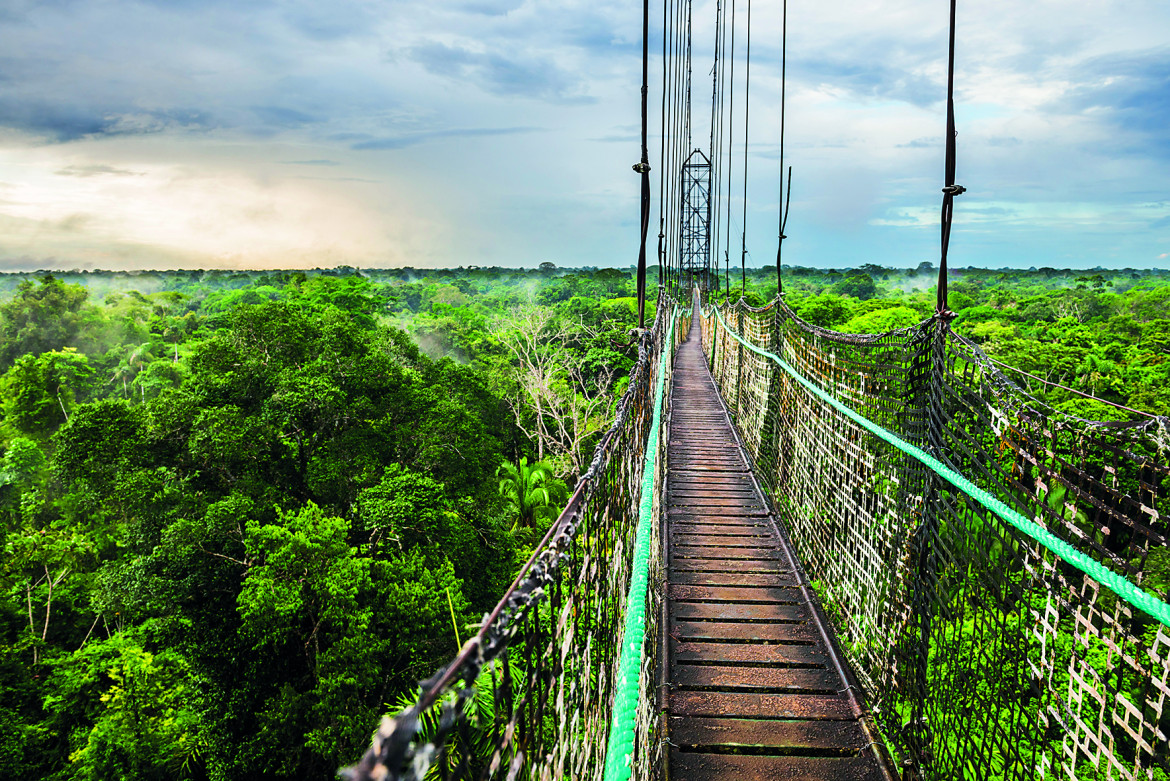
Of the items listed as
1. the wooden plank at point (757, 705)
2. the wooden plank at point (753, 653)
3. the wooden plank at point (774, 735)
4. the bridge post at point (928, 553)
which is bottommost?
the wooden plank at point (774, 735)

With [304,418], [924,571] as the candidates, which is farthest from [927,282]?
[924,571]

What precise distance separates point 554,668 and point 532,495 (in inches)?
493

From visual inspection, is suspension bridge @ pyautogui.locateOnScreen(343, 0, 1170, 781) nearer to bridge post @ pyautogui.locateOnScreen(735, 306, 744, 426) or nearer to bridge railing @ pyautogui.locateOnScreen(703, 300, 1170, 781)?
bridge railing @ pyautogui.locateOnScreen(703, 300, 1170, 781)

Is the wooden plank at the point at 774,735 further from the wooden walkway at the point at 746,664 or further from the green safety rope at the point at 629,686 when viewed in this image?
the green safety rope at the point at 629,686

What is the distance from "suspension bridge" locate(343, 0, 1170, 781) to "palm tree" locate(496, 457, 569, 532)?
Result: 10113mm

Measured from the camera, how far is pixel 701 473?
482 centimetres

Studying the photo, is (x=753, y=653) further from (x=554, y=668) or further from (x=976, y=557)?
(x=554, y=668)

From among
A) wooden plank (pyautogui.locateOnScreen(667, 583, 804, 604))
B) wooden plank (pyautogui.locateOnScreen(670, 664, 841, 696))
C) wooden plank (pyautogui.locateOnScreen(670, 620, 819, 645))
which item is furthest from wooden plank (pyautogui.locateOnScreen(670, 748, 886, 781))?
wooden plank (pyautogui.locateOnScreen(667, 583, 804, 604))

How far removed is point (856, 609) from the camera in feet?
8.70

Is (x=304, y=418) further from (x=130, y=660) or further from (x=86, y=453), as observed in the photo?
(x=130, y=660)

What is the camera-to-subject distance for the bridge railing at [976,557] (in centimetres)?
142

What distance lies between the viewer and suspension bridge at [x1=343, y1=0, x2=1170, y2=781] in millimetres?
1172

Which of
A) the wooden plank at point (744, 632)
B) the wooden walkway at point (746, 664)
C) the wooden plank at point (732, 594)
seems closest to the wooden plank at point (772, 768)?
the wooden walkway at point (746, 664)

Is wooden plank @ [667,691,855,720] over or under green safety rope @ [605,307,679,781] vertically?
under
